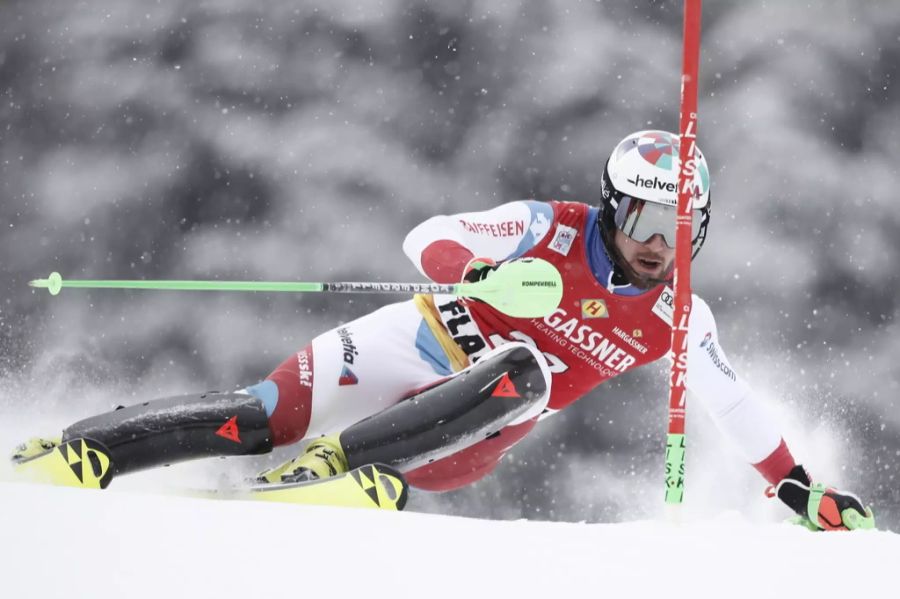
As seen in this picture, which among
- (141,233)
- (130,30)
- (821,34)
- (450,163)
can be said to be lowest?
(141,233)

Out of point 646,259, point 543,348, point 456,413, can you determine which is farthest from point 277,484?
point 646,259

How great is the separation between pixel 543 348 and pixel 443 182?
240cm

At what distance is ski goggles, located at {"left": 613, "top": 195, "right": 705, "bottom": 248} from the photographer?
3.00 metres

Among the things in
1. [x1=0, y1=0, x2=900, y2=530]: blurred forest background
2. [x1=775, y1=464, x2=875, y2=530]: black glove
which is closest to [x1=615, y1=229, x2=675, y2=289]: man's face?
[x1=775, y1=464, x2=875, y2=530]: black glove

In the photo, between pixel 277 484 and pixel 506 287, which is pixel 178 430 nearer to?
pixel 277 484

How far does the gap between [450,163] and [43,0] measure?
2.41 metres

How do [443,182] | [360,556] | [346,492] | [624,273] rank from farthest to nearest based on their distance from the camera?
[443,182]
[624,273]
[346,492]
[360,556]

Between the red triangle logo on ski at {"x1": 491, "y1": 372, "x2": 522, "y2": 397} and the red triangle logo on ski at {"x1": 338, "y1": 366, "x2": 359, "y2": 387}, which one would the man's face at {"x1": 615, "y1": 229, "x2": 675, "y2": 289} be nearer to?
the red triangle logo on ski at {"x1": 491, "y1": 372, "x2": 522, "y2": 397}

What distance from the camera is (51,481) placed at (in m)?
2.53

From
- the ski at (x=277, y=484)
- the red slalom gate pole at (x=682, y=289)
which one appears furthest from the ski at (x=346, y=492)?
the red slalom gate pole at (x=682, y=289)

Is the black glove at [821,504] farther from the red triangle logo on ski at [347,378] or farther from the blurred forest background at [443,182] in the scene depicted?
the blurred forest background at [443,182]

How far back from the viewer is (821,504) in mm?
2953

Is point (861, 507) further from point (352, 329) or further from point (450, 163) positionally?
point (450, 163)

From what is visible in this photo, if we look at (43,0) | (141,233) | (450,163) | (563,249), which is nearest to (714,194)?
(450,163)
